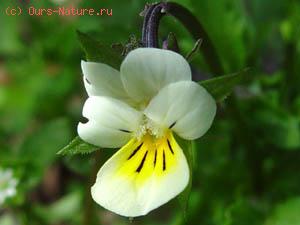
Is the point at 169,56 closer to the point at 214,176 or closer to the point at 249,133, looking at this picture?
the point at 249,133

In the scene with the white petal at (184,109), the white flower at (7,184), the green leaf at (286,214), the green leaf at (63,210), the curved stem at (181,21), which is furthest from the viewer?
the green leaf at (63,210)

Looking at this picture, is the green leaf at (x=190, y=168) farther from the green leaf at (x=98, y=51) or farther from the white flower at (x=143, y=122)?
the green leaf at (x=98, y=51)

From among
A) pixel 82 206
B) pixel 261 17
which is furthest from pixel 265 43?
pixel 82 206

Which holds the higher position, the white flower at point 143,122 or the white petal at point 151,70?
the white petal at point 151,70

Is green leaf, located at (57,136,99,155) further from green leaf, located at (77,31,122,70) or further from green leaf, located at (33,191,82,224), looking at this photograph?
green leaf, located at (33,191,82,224)

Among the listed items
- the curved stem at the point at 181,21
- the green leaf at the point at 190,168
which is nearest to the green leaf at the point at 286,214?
the curved stem at the point at 181,21

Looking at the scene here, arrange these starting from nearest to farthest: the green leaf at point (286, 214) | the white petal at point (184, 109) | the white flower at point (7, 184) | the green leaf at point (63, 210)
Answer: the white petal at point (184, 109), the green leaf at point (286, 214), the white flower at point (7, 184), the green leaf at point (63, 210)
